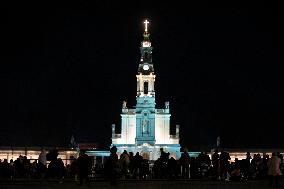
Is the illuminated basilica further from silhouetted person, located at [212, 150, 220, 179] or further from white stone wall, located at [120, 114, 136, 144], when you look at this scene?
silhouetted person, located at [212, 150, 220, 179]

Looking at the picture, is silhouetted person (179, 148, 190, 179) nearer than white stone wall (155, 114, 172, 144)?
Yes

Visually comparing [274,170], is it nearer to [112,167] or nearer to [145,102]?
[112,167]

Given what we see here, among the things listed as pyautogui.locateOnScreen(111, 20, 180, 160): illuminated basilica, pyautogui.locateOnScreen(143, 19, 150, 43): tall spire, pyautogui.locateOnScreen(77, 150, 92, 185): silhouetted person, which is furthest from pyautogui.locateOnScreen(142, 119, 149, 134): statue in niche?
pyautogui.locateOnScreen(77, 150, 92, 185): silhouetted person

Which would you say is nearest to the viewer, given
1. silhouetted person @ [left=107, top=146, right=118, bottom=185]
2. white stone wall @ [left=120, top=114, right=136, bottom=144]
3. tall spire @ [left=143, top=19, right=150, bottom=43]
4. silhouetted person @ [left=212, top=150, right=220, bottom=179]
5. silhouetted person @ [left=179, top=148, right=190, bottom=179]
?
silhouetted person @ [left=107, top=146, right=118, bottom=185]

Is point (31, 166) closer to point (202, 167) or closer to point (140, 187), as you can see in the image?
point (202, 167)

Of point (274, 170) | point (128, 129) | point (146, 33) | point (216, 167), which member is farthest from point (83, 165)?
point (146, 33)

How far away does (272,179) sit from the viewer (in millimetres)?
29219

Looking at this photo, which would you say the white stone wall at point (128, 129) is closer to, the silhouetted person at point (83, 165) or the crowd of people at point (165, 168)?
the crowd of people at point (165, 168)

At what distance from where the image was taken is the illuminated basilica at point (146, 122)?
9744 centimetres

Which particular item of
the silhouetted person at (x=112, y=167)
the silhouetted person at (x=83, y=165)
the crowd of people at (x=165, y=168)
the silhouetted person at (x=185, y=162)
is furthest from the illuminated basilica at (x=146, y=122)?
the silhouetted person at (x=83, y=165)

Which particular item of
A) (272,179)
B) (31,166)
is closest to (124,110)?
(31,166)

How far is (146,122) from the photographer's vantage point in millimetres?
98812

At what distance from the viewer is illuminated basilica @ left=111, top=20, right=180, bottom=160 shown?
3836 inches

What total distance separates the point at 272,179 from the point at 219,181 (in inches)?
171
